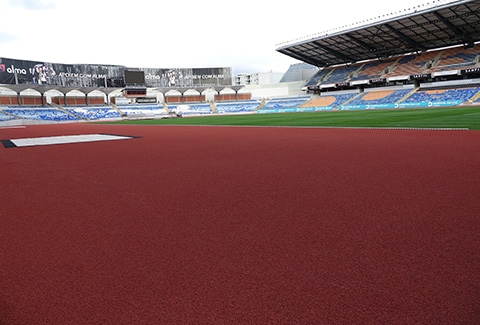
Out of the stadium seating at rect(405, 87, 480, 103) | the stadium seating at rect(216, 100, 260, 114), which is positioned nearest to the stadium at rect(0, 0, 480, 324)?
the stadium seating at rect(405, 87, 480, 103)

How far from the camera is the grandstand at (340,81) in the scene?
134ft

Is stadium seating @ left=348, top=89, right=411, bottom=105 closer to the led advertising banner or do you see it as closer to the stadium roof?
the stadium roof

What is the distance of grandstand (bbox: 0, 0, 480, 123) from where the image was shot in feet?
134

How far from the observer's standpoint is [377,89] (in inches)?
2077

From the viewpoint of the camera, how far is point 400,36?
45.3m

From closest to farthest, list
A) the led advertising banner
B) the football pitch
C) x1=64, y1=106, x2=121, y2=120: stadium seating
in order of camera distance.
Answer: the football pitch, the led advertising banner, x1=64, y1=106, x2=121, y2=120: stadium seating

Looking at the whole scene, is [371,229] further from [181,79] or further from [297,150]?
[181,79]

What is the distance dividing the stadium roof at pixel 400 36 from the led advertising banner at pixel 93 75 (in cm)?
2477

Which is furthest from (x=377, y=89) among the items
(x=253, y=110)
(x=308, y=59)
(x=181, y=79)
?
(x=181, y=79)

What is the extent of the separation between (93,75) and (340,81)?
4930cm

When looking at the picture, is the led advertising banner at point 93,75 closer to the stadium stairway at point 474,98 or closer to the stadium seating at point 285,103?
the stadium seating at point 285,103

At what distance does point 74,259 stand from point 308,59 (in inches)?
2539

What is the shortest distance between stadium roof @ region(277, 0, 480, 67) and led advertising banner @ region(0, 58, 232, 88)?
24766 mm

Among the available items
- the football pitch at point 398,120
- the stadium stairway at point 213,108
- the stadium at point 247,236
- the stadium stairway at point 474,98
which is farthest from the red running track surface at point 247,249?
the stadium stairway at point 213,108
